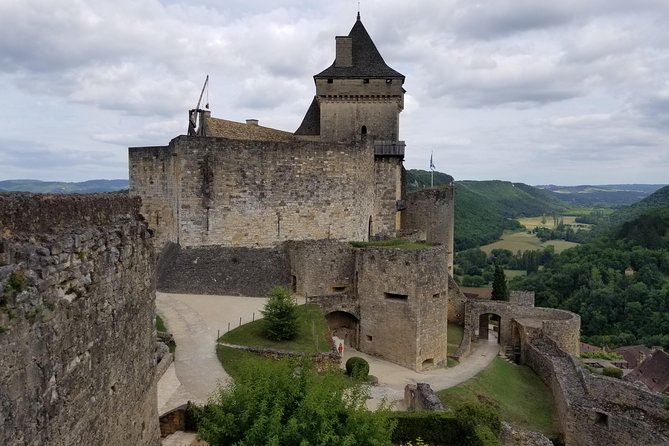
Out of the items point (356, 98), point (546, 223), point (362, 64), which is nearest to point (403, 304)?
point (356, 98)

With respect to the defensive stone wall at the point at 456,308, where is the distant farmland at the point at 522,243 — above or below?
below

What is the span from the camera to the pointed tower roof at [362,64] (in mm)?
31922

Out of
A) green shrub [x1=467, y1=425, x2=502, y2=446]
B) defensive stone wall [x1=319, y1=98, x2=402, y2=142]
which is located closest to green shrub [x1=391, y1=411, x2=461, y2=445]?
green shrub [x1=467, y1=425, x2=502, y2=446]

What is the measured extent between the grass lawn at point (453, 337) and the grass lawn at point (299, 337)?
855cm

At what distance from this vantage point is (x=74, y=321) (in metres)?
5.88

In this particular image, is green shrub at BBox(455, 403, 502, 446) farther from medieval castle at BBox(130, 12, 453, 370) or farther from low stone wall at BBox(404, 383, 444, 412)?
medieval castle at BBox(130, 12, 453, 370)

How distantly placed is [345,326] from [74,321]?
61.2 ft

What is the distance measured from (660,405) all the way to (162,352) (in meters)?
17.7

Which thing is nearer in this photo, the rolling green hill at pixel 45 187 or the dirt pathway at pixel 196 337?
the dirt pathway at pixel 196 337

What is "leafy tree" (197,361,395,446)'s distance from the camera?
852 cm

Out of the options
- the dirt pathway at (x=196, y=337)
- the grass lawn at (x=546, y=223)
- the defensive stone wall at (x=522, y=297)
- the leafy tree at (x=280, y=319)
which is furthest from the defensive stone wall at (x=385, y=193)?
the grass lawn at (x=546, y=223)

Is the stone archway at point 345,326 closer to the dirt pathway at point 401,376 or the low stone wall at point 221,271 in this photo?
the dirt pathway at point 401,376

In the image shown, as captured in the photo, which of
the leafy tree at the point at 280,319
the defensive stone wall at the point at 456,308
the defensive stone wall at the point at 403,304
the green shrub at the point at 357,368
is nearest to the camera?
the leafy tree at the point at 280,319

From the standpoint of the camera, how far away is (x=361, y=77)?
32.0m
